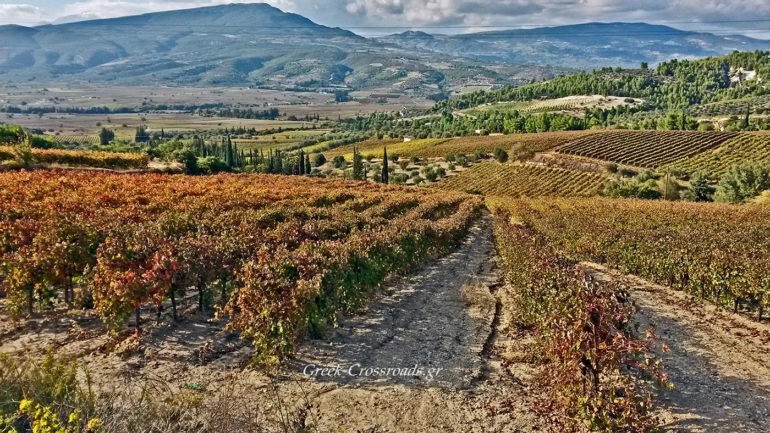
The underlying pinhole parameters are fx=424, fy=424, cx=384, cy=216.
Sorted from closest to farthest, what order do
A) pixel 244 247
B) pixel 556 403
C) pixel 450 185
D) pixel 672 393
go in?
pixel 556 403, pixel 672 393, pixel 244 247, pixel 450 185

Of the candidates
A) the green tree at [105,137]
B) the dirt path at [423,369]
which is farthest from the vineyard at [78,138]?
the dirt path at [423,369]

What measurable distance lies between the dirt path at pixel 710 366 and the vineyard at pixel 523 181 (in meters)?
66.5

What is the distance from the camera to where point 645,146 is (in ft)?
341

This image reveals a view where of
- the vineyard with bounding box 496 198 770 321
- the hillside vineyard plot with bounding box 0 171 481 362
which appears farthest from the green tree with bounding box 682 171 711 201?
→ the hillside vineyard plot with bounding box 0 171 481 362

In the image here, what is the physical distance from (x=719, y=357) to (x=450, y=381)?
848 cm

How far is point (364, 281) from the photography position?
1501 centimetres

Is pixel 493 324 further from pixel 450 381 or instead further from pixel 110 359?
pixel 110 359

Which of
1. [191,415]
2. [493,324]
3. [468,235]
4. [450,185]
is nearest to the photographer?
[191,415]

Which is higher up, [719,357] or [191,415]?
[191,415]

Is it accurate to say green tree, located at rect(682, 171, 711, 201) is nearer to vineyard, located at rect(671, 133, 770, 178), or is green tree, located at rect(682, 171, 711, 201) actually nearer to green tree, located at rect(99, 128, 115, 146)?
vineyard, located at rect(671, 133, 770, 178)

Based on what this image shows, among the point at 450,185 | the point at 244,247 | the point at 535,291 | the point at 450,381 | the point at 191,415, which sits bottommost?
the point at 450,185

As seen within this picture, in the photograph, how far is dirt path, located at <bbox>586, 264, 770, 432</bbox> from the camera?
369 inches

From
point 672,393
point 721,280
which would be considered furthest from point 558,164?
point 672,393

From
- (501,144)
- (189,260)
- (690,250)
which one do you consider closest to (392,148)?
(501,144)
